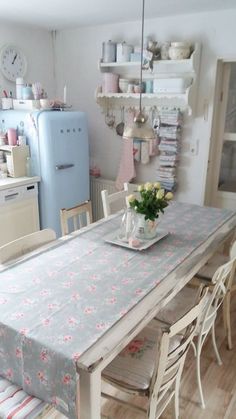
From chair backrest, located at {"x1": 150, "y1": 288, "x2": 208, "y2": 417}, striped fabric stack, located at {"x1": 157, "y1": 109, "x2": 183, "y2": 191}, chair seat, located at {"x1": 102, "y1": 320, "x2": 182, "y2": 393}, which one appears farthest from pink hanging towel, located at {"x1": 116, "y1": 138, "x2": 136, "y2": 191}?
chair backrest, located at {"x1": 150, "y1": 288, "x2": 208, "y2": 417}

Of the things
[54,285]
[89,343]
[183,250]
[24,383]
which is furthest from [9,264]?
[183,250]

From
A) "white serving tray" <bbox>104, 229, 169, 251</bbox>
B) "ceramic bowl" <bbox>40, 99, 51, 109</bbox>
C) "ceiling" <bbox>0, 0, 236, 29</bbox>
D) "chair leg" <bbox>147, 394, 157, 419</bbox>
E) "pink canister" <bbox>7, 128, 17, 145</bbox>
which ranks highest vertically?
"ceiling" <bbox>0, 0, 236, 29</bbox>

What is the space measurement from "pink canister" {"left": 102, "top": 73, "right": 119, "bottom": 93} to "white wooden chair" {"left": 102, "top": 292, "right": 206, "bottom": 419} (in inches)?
106

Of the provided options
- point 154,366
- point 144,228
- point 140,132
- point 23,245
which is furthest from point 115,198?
point 154,366

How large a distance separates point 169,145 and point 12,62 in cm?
188

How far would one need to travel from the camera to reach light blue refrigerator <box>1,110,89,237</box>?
10.6ft

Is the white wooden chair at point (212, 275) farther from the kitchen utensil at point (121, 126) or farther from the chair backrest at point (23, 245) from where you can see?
the kitchen utensil at point (121, 126)

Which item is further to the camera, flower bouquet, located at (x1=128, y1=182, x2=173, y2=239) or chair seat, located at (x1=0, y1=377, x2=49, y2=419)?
flower bouquet, located at (x1=128, y1=182, x2=173, y2=239)

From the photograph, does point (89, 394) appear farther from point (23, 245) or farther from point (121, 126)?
point (121, 126)

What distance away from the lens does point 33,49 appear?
12.4ft

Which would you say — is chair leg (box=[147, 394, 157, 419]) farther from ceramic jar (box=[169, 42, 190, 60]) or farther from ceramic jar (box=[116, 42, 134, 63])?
ceramic jar (box=[116, 42, 134, 63])

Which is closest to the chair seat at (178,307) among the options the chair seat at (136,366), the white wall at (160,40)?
the chair seat at (136,366)

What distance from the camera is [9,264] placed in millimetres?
1780

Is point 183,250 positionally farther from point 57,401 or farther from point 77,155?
point 77,155
